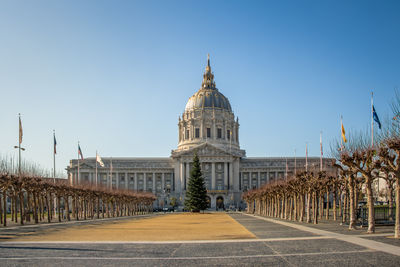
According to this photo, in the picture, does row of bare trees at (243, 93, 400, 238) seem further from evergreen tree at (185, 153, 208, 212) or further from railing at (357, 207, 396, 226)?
evergreen tree at (185, 153, 208, 212)

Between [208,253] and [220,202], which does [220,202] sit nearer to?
[220,202]

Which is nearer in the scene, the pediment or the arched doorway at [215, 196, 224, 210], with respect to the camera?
the arched doorway at [215, 196, 224, 210]

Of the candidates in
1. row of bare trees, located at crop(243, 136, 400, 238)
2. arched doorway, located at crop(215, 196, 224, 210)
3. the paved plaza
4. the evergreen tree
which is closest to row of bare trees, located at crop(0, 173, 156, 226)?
the evergreen tree

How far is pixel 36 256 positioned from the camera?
1781 cm

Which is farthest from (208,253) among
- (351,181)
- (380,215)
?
(380,215)

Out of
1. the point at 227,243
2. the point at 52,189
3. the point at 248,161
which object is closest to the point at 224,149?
the point at 248,161

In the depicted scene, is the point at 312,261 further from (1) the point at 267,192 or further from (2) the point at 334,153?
(1) the point at 267,192

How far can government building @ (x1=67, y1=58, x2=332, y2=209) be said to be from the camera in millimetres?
151125

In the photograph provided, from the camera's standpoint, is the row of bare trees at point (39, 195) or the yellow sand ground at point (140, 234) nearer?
the yellow sand ground at point (140, 234)

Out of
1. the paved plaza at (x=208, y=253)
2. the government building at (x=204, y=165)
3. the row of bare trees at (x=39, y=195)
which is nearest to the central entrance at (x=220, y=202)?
the government building at (x=204, y=165)

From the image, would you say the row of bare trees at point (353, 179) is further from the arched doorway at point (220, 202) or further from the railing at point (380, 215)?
the arched doorway at point (220, 202)

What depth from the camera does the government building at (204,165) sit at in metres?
151

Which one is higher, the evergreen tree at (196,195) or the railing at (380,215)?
the railing at (380,215)

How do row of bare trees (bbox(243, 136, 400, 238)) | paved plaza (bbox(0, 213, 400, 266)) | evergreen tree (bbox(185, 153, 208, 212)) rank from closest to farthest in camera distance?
paved plaza (bbox(0, 213, 400, 266))
row of bare trees (bbox(243, 136, 400, 238))
evergreen tree (bbox(185, 153, 208, 212))
